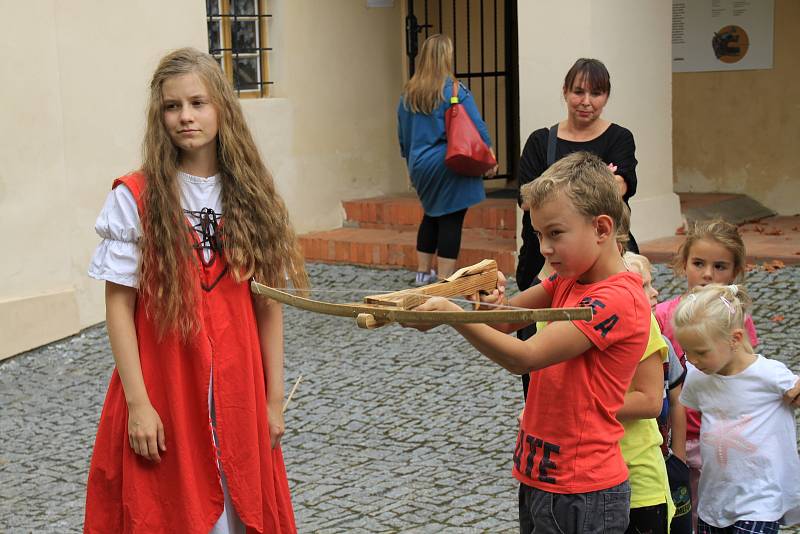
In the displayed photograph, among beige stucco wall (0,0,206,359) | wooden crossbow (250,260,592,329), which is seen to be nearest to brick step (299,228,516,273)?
beige stucco wall (0,0,206,359)

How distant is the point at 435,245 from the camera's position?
9.03m

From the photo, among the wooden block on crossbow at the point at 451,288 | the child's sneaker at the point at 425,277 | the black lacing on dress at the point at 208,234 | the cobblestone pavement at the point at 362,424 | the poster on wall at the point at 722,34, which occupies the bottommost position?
the cobblestone pavement at the point at 362,424

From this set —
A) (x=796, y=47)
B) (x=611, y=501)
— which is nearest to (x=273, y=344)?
(x=611, y=501)

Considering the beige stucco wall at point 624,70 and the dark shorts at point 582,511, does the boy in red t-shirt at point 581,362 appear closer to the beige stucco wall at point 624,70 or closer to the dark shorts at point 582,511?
the dark shorts at point 582,511

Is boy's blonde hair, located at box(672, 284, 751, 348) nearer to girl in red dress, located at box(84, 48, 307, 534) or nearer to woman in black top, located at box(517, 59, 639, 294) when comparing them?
girl in red dress, located at box(84, 48, 307, 534)

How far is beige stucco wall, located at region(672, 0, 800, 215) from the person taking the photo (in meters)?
10.7

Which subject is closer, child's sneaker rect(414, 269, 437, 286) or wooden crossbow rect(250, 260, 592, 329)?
wooden crossbow rect(250, 260, 592, 329)

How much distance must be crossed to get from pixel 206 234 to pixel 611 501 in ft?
4.24

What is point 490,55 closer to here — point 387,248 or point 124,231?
point 387,248

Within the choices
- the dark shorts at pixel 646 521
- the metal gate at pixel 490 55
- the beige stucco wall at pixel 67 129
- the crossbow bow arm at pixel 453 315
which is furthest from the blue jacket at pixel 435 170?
the crossbow bow arm at pixel 453 315

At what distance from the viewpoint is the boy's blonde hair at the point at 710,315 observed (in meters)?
3.40

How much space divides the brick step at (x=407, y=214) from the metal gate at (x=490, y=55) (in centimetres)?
121

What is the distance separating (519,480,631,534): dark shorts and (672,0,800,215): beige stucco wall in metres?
8.51

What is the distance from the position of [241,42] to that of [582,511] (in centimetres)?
814
